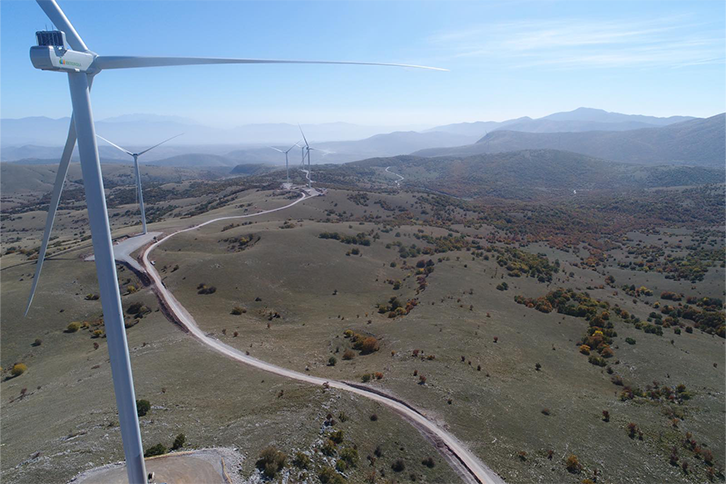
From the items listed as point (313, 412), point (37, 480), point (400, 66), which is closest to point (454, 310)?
point (313, 412)

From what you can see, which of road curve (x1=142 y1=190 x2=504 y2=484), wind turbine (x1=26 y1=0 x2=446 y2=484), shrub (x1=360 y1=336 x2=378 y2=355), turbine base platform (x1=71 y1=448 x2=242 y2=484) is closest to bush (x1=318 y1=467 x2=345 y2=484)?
turbine base platform (x1=71 y1=448 x2=242 y2=484)

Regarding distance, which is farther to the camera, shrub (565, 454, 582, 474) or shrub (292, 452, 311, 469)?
shrub (565, 454, 582, 474)

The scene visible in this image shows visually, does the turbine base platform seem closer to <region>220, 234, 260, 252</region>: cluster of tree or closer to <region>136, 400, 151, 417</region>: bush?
<region>136, 400, 151, 417</region>: bush

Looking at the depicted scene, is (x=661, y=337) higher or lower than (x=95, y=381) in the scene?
lower

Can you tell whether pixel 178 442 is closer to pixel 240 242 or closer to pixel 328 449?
pixel 328 449

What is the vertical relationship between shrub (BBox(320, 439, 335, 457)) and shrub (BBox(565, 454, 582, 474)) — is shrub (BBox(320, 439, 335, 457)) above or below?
above

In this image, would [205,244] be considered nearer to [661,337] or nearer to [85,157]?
[85,157]

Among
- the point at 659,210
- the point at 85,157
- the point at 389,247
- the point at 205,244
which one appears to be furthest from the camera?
the point at 659,210
